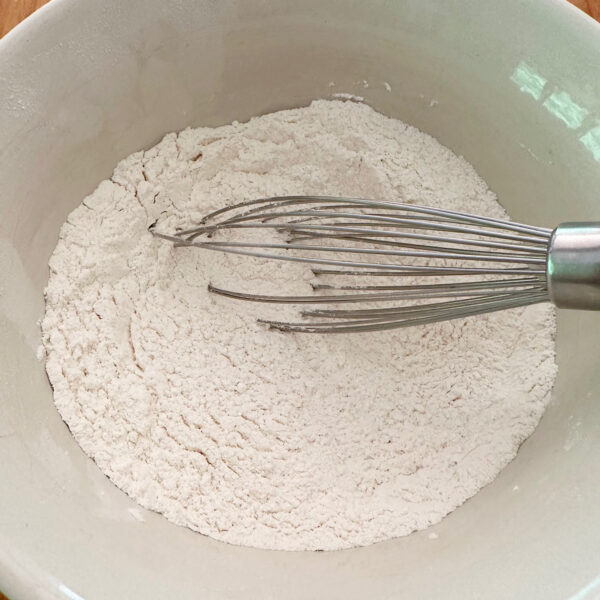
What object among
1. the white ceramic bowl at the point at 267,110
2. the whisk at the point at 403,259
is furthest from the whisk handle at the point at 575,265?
the white ceramic bowl at the point at 267,110

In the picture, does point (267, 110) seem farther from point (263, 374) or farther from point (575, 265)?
point (575, 265)

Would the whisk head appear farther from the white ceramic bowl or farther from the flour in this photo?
the white ceramic bowl

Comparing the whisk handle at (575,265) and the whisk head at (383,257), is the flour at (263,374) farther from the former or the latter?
the whisk handle at (575,265)

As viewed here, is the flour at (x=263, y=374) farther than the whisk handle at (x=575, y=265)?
Yes

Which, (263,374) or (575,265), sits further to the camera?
(263,374)

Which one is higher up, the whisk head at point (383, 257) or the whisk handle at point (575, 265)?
the whisk handle at point (575, 265)

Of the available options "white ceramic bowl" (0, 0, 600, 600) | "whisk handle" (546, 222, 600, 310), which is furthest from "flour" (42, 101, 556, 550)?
"whisk handle" (546, 222, 600, 310)

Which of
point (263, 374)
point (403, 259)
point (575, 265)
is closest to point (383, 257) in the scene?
point (403, 259)
